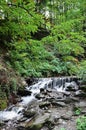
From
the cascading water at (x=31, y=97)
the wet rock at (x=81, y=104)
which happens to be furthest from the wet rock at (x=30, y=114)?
the wet rock at (x=81, y=104)

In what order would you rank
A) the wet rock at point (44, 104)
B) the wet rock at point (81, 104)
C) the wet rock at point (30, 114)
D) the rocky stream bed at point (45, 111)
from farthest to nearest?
1. the wet rock at point (44, 104)
2. the wet rock at point (81, 104)
3. the wet rock at point (30, 114)
4. the rocky stream bed at point (45, 111)

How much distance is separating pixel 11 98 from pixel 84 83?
3224mm

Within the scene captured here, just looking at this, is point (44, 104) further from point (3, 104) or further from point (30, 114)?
point (3, 104)

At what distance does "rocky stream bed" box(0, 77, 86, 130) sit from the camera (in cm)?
475

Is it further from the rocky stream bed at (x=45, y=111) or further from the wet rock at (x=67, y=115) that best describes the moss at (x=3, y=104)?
the wet rock at (x=67, y=115)

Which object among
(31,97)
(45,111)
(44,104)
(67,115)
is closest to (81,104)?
(67,115)

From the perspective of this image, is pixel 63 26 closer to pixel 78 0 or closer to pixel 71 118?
pixel 71 118

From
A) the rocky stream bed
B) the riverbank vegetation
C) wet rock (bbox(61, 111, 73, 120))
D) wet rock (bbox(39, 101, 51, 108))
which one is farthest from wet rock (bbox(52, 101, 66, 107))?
the riverbank vegetation

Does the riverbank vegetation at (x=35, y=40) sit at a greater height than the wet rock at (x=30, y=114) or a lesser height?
greater

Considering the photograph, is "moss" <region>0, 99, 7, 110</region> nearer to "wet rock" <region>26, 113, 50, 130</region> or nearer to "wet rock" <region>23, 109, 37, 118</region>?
"wet rock" <region>23, 109, 37, 118</region>

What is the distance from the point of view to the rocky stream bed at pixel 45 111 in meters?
4.75

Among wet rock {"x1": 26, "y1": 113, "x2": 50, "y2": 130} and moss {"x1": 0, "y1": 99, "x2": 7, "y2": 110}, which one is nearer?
wet rock {"x1": 26, "y1": 113, "x2": 50, "y2": 130}

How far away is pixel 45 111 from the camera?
227 inches

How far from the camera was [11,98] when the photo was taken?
6.92 metres
